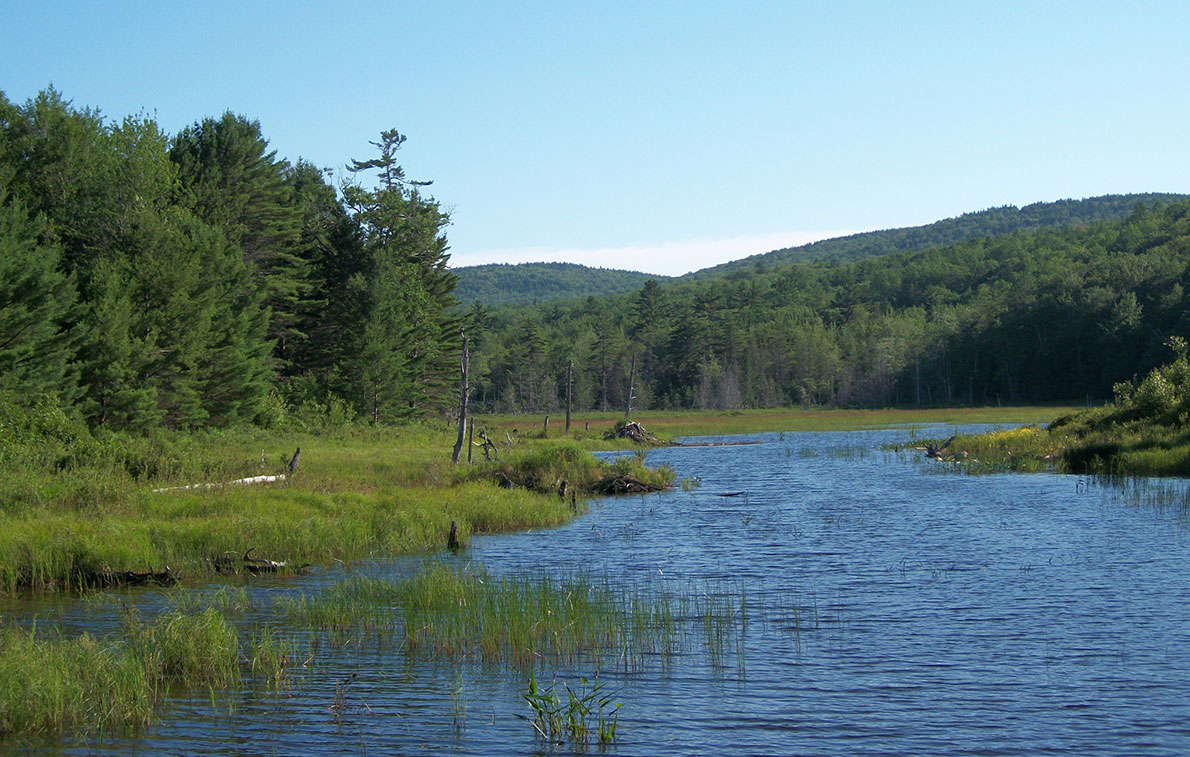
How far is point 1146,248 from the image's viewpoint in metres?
123

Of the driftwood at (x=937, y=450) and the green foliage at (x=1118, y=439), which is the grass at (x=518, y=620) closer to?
the green foliage at (x=1118, y=439)

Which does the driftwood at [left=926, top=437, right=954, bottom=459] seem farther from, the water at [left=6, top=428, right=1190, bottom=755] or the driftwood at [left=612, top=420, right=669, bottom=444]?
the water at [left=6, top=428, right=1190, bottom=755]

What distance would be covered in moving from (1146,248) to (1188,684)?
5084 inches

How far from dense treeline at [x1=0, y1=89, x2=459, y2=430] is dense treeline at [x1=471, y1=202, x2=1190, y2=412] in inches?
2092

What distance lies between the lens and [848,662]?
12438 mm

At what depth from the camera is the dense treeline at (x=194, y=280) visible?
34.1 m

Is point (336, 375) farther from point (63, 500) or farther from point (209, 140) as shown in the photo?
point (63, 500)

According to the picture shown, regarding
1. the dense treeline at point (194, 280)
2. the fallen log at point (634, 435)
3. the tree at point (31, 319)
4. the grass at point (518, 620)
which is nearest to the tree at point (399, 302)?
the dense treeline at point (194, 280)

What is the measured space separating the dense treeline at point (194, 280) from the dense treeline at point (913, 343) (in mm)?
53129

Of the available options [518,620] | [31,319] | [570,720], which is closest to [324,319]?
[31,319]

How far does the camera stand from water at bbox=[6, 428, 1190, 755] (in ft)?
31.8

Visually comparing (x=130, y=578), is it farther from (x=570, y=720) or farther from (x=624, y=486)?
(x=624, y=486)

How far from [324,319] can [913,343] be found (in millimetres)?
91614

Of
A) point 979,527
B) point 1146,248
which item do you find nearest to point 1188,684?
point 979,527
